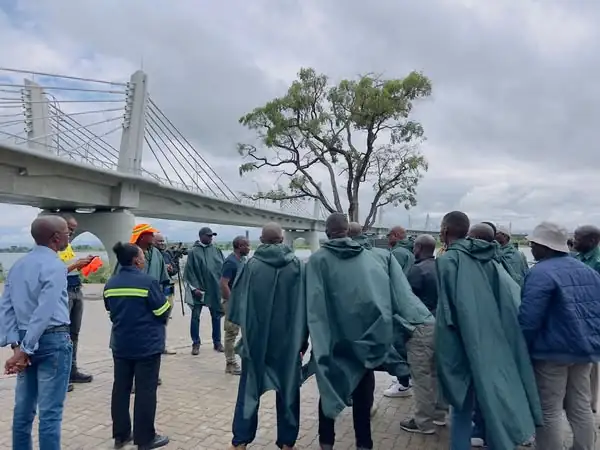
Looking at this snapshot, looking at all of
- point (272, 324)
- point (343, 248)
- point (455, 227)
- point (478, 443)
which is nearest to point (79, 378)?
point (272, 324)

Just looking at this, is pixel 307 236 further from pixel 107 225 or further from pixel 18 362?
pixel 18 362

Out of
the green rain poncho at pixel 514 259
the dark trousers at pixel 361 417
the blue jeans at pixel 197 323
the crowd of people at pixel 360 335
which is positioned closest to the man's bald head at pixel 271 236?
the crowd of people at pixel 360 335

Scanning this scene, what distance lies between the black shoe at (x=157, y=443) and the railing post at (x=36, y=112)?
45.1ft

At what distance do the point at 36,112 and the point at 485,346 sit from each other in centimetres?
1651

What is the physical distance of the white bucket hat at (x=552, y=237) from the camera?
132 inches

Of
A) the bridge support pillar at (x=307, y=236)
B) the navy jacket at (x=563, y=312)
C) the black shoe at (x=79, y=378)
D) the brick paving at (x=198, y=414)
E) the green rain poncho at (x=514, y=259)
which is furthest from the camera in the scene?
the bridge support pillar at (x=307, y=236)

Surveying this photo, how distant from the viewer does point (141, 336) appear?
3.86 meters

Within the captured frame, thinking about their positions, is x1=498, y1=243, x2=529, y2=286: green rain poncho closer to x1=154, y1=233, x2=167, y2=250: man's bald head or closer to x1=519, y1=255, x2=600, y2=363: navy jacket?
x1=519, y1=255, x2=600, y2=363: navy jacket

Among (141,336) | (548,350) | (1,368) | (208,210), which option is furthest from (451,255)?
(208,210)

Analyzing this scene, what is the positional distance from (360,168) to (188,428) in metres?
21.3

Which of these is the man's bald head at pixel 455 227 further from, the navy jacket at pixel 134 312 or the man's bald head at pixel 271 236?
the navy jacket at pixel 134 312

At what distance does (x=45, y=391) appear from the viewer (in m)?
3.32

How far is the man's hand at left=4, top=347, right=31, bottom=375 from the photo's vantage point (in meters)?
3.17

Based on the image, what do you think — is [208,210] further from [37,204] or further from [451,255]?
[451,255]
